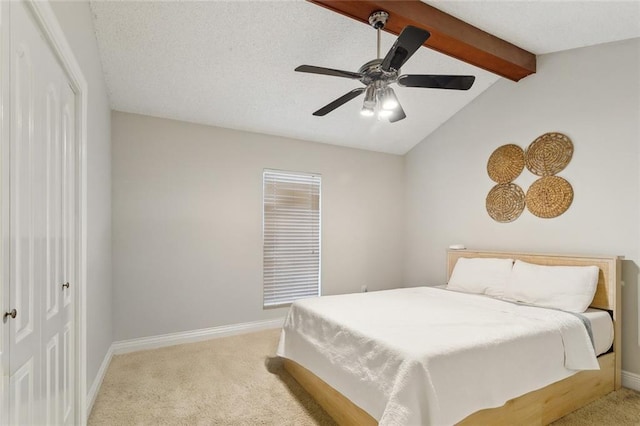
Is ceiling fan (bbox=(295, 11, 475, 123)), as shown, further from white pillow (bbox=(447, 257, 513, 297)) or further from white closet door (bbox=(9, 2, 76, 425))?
white pillow (bbox=(447, 257, 513, 297))

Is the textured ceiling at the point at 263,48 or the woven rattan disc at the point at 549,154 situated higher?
the textured ceiling at the point at 263,48

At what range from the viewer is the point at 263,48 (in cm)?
271

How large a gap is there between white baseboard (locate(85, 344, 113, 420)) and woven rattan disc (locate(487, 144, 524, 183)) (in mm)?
4135

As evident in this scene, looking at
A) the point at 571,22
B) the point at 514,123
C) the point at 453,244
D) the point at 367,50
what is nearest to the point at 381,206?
the point at 453,244

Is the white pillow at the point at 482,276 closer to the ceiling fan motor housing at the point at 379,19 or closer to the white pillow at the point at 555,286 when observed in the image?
the white pillow at the point at 555,286

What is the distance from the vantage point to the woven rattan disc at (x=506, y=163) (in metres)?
3.44

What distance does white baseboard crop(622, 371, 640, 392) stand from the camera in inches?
102

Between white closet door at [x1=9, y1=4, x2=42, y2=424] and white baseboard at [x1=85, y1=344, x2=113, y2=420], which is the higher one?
white closet door at [x1=9, y1=4, x2=42, y2=424]

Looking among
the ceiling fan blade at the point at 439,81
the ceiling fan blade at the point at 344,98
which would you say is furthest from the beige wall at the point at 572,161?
the ceiling fan blade at the point at 344,98

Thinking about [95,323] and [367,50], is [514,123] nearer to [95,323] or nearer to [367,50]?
[367,50]

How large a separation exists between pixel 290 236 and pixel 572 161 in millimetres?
3047

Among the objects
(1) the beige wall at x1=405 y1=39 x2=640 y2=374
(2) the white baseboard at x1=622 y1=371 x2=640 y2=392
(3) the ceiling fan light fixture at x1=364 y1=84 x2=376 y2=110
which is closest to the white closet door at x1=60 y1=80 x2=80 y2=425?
(3) the ceiling fan light fixture at x1=364 y1=84 x2=376 y2=110

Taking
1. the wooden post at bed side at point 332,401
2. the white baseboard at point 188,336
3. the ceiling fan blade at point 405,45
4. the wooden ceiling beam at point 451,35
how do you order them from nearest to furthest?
the ceiling fan blade at point 405,45 → the wooden post at bed side at point 332,401 → the wooden ceiling beam at point 451,35 → the white baseboard at point 188,336

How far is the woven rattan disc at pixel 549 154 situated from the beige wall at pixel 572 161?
0.19 ft
